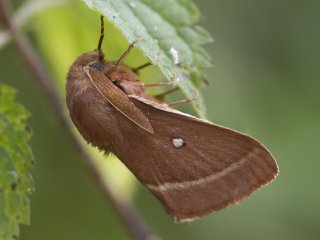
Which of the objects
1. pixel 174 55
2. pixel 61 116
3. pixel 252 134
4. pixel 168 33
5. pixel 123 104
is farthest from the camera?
pixel 252 134

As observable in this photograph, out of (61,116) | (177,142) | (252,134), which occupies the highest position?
(61,116)

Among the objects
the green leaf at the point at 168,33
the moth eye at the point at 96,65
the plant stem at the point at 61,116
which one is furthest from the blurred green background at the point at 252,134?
the moth eye at the point at 96,65

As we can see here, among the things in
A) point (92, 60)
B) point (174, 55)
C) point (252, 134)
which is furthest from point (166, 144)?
point (252, 134)

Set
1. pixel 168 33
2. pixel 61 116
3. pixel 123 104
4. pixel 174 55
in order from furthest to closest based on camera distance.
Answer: pixel 61 116
pixel 168 33
pixel 174 55
pixel 123 104

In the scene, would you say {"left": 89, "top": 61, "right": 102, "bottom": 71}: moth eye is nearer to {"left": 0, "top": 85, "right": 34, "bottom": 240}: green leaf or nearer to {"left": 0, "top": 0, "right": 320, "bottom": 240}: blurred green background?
{"left": 0, "top": 85, "right": 34, "bottom": 240}: green leaf

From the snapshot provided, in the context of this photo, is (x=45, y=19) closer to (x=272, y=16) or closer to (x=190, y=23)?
(x=190, y=23)

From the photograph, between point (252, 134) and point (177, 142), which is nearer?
point (177, 142)

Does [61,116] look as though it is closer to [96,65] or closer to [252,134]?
[96,65]
